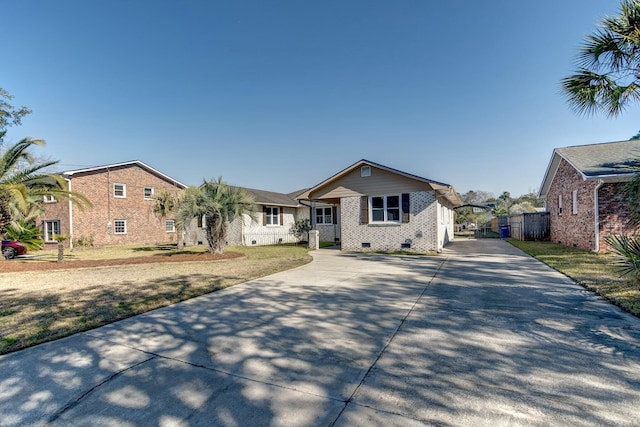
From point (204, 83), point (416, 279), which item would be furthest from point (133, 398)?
point (204, 83)

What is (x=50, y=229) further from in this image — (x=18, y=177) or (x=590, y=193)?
(x=590, y=193)

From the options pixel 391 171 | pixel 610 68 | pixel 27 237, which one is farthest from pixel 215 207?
pixel 610 68

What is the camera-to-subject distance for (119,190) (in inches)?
895

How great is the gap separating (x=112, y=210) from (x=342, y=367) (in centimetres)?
2495

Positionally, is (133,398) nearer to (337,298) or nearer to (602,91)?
(337,298)

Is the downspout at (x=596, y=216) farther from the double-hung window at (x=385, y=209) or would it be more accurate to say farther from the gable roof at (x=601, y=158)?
the double-hung window at (x=385, y=209)

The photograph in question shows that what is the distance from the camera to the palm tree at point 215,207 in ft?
42.4

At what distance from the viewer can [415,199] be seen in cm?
1401

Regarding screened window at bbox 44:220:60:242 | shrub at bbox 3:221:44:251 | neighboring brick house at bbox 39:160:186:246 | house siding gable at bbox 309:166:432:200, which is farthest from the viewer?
screened window at bbox 44:220:60:242

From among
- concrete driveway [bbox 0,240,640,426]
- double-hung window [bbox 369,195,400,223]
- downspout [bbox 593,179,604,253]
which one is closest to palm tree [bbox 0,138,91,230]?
concrete driveway [bbox 0,240,640,426]

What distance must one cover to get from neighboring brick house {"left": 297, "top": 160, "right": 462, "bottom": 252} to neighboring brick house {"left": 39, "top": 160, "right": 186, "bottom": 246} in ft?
40.9

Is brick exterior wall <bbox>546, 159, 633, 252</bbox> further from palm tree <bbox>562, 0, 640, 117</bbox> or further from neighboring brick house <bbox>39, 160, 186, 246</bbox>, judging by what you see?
neighboring brick house <bbox>39, 160, 186, 246</bbox>

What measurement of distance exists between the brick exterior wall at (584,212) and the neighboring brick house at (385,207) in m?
5.52

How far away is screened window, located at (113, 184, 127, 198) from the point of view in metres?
22.5
